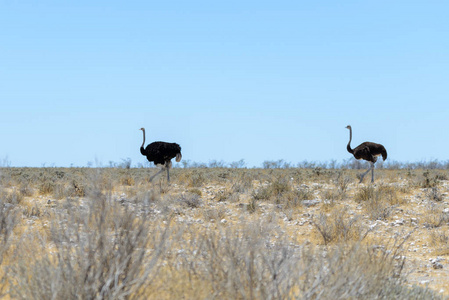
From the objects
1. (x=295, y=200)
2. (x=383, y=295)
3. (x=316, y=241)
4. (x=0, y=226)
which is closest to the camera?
(x=383, y=295)

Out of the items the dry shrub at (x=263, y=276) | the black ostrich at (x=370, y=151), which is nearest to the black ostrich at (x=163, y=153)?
the black ostrich at (x=370, y=151)

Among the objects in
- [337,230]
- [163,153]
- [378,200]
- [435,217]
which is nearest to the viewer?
[337,230]

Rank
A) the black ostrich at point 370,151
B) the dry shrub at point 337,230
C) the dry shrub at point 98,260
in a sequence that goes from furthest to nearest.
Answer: the black ostrich at point 370,151 → the dry shrub at point 337,230 → the dry shrub at point 98,260

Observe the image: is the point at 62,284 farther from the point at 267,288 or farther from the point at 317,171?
the point at 317,171

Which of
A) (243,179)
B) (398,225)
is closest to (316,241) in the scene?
(398,225)

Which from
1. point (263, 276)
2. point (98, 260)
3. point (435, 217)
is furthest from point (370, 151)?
point (98, 260)

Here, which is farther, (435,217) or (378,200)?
(378,200)

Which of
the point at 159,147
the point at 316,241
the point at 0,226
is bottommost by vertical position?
the point at 316,241

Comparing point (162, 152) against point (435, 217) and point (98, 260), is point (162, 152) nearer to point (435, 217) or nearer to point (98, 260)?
point (435, 217)

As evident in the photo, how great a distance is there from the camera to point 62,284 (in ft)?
17.6

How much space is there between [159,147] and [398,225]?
38.6ft

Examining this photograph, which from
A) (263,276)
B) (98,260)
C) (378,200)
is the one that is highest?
(378,200)

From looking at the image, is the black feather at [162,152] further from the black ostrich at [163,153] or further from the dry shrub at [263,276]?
the dry shrub at [263,276]

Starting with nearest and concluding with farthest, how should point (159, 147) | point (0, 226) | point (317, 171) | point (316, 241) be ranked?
1. point (0, 226)
2. point (316, 241)
3. point (159, 147)
4. point (317, 171)
